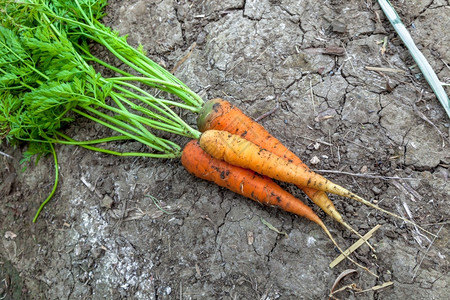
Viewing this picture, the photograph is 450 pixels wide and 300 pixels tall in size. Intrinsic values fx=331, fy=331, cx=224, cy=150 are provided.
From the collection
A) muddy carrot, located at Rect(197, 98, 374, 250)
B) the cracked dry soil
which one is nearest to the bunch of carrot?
muddy carrot, located at Rect(197, 98, 374, 250)

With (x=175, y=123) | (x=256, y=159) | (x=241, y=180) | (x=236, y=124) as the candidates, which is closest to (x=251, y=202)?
(x=241, y=180)


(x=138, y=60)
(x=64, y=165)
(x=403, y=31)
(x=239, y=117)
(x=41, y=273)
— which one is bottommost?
(x=41, y=273)

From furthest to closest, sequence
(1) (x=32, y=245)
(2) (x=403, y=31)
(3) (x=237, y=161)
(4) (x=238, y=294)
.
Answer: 1. (1) (x=32, y=245)
2. (2) (x=403, y=31)
3. (3) (x=237, y=161)
4. (4) (x=238, y=294)

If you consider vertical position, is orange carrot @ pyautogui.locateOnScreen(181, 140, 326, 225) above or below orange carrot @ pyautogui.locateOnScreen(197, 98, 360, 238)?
below

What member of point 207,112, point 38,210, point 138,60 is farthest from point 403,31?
point 38,210

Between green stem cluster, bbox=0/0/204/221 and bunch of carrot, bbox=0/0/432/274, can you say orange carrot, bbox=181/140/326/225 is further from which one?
green stem cluster, bbox=0/0/204/221

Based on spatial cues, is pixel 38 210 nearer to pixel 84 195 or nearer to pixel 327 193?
pixel 84 195
